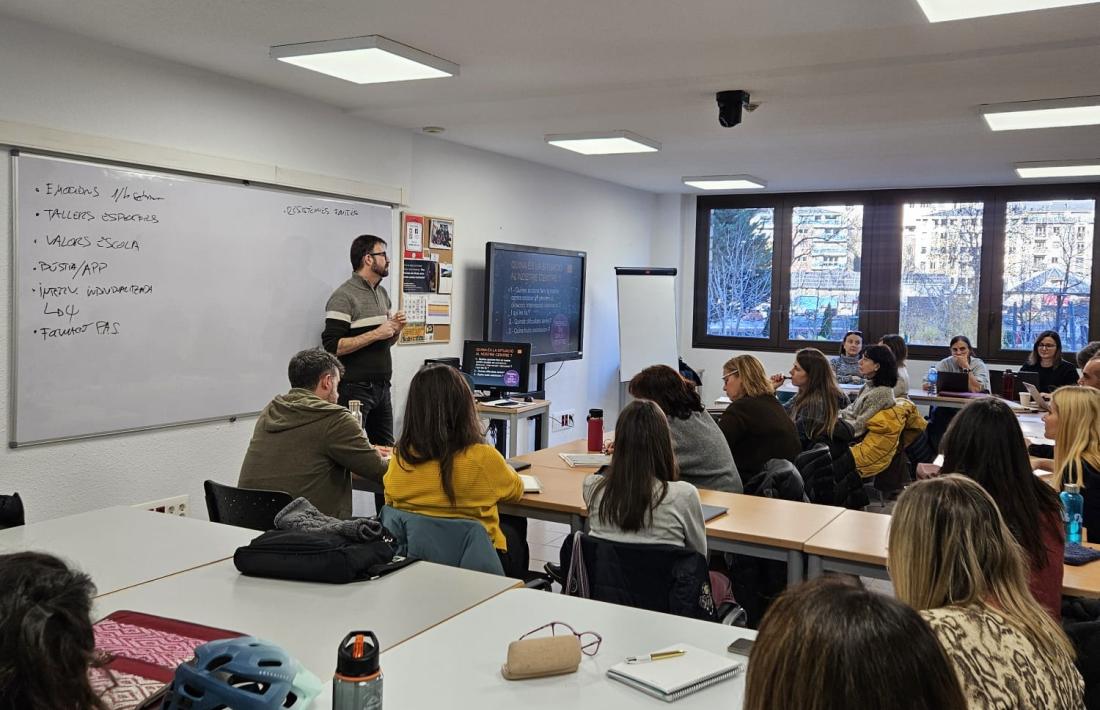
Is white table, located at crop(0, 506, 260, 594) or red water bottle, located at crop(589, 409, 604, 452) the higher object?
red water bottle, located at crop(589, 409, 604, 452)

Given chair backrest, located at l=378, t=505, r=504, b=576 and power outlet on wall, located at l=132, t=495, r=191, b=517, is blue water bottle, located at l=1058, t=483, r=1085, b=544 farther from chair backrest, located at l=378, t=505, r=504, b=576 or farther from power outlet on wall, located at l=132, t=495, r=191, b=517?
power outlet on wall, located at l=132, t=495, r=191, b=517

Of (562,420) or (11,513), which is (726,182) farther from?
(11,513)

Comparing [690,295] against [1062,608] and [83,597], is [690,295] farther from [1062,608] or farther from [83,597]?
[83,597]

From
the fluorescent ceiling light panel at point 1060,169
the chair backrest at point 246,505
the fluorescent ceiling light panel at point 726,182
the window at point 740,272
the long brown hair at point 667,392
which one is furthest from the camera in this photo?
the window at point 740,272

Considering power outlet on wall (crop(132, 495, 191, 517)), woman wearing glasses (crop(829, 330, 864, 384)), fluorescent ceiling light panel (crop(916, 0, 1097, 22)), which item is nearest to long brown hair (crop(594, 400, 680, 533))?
fluorescent ceiling light panel (crop(916, 0, 1097, 22))

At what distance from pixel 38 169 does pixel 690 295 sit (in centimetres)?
713

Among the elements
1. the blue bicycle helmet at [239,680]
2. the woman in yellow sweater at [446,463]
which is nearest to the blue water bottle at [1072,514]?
the woman in yellow sweater at [446,463]

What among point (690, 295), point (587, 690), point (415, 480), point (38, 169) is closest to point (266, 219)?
point (38, 169)

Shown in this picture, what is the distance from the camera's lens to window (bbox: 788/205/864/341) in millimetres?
9188

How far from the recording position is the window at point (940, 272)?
8719mm

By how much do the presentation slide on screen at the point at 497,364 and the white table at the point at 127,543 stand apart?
11.8 ft

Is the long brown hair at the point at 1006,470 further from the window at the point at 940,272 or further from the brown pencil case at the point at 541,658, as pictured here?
the window at the point at 940,272

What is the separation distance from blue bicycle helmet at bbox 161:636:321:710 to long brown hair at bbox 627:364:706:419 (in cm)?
231

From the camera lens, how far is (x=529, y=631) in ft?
6.45
